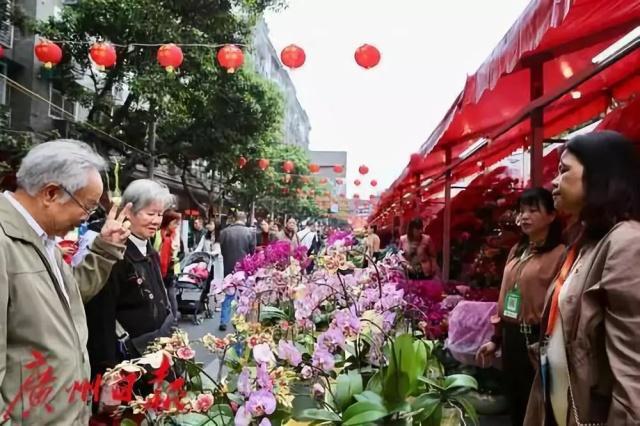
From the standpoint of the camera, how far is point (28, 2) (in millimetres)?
11977

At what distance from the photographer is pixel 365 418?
1.46 metres

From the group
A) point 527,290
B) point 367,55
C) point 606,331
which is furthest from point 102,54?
point 606,331

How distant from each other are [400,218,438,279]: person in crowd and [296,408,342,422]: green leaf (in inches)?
153

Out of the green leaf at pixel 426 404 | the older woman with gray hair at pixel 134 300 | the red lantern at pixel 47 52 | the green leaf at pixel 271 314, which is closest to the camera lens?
the green leaf at pixel 426 404

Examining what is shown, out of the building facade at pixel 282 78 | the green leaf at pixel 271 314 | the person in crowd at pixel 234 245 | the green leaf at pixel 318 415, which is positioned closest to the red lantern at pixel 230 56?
the person in crowd at pixel 234 245

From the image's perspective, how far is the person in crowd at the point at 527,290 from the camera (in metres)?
2.26

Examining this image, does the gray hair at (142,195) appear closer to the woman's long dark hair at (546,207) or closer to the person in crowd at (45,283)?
the person in crowd at (45,283)

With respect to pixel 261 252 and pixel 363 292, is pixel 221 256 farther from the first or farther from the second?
pixel 363 292

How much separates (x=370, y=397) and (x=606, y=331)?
66 centimetres

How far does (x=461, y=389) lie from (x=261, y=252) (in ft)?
5.36

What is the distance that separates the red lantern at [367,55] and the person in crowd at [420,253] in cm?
178

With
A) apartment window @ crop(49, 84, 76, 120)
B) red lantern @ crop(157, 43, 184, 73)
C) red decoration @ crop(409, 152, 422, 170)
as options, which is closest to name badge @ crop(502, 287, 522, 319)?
red decoration @ crop(409, 152, 422, 170)

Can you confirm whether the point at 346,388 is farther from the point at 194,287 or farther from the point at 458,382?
the point at 194,287

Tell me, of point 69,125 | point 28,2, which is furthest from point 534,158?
point 28,2
